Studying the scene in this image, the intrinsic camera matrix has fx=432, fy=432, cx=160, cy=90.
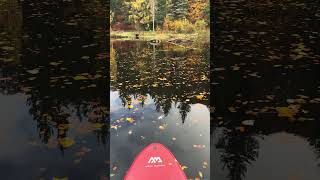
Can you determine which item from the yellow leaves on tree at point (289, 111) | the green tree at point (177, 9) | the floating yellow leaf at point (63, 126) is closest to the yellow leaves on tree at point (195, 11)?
the green tree at point (177, 9)

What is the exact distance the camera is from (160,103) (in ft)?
22.4

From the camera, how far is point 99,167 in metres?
4.95

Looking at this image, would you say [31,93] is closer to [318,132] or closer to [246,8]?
[318,132]

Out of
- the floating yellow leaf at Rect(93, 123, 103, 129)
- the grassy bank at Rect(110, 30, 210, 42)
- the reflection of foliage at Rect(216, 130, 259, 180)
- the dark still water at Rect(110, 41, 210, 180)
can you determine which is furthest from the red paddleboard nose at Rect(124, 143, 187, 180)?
the grassy bank at Rect(110, 30, 210, 42)

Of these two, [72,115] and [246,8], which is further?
[246,8]

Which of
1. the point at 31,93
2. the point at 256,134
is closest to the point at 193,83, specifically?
the point at 256,134

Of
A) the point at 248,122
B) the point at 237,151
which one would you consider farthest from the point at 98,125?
the point at 248,122

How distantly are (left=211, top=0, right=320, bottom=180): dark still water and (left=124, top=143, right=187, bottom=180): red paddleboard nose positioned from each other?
1.88ft

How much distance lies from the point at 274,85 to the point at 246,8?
7.81 metres

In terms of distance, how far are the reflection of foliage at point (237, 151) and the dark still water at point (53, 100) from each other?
1424 millimetres

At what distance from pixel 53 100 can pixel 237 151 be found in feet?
9.72

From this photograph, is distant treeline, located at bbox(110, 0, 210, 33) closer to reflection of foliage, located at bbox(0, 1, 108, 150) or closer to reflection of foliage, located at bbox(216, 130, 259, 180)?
reflection of foliage, located at bbox(0, 1, 108, 150)

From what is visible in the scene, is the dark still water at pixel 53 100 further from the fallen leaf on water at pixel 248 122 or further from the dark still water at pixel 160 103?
the fallen leaf on water at pixel 248 122

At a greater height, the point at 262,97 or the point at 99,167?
the point at 262,97
